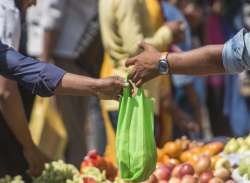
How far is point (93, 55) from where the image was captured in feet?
21.2

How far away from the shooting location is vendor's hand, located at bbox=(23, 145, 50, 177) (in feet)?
13.9

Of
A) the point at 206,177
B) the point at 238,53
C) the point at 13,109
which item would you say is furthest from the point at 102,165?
the point at 238,53

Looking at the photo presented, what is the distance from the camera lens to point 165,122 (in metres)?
6.09

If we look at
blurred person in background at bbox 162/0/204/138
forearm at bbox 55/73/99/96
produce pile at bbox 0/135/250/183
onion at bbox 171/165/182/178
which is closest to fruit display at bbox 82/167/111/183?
produce pile at bbox 0/135/250/183

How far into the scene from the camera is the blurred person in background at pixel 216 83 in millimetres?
8586

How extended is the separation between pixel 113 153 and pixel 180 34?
83cm

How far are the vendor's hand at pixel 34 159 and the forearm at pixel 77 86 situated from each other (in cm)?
53

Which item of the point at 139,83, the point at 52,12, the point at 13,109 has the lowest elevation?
the point at 13,109

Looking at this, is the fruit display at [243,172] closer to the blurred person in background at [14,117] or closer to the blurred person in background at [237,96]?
the blurred person in background at [14,117]

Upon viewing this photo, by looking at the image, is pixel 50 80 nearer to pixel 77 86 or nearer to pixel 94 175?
pixel 77 86

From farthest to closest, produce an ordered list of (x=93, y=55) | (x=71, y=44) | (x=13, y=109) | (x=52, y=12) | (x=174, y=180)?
1. (x=93, y=55)
2. (x=71, y=44)
3. (x=52, y=12)
4. (x=174, y=180)
5. (x=13, y=109)

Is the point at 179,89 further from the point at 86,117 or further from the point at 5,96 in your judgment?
the point at 5,96

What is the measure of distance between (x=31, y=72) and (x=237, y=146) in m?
1.47

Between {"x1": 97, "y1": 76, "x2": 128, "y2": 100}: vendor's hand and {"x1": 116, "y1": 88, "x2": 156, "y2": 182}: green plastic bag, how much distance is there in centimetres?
3
